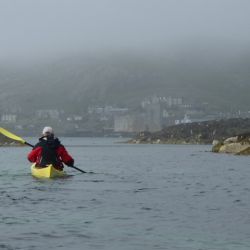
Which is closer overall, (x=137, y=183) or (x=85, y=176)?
(x=137, y=183)

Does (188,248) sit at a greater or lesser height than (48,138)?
lesser

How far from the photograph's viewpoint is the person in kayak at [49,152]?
43.4 metres

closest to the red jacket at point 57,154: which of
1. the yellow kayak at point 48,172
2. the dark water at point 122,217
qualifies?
the yellow kayak at point 48,172

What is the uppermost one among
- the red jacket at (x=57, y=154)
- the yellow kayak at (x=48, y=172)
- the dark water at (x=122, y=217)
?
the red jacket at (x=57, y=154)

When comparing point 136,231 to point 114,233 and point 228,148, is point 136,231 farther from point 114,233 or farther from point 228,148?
point 228,148

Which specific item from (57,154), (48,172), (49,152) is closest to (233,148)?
(48,172)

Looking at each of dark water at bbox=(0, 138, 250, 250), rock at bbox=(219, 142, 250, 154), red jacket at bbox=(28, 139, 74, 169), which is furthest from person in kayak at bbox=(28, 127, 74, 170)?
rock at bbox=(219, 142, 250, 154)

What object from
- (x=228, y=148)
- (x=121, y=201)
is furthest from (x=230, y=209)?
(x=228, y=148)

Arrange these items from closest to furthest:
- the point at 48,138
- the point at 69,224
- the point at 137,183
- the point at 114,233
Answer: the point at 114,233 → the point at 69,224 → the point at 48,138 → the point at 137,183

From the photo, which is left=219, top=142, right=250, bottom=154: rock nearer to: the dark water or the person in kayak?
the person in kayak

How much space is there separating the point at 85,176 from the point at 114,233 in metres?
28.4

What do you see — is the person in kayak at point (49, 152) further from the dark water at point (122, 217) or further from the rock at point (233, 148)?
the rock at point (233, 148)

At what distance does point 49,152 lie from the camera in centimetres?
4431

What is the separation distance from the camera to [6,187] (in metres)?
41.2
